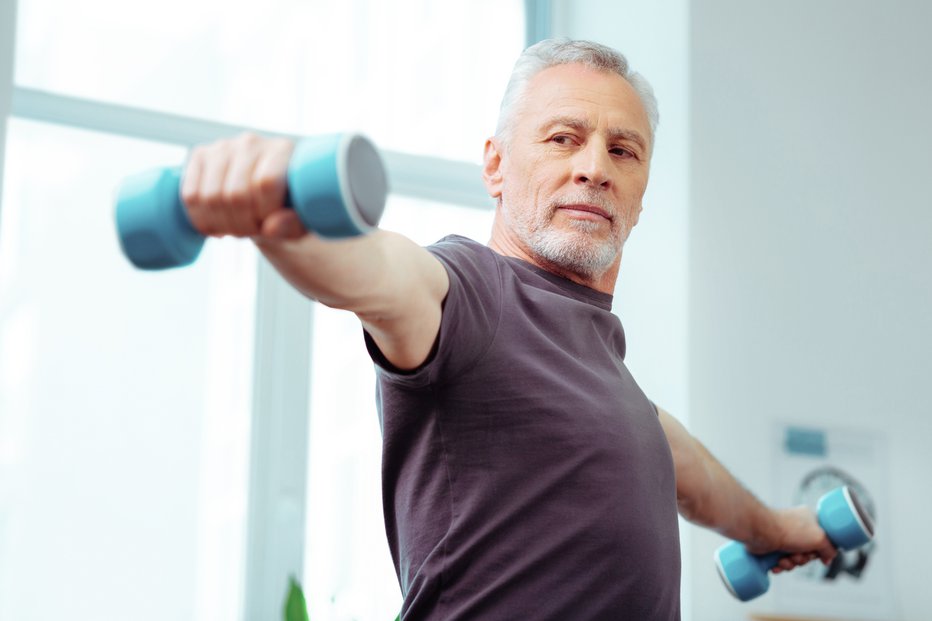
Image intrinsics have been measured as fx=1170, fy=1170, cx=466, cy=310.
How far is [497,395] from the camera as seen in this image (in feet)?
3.41

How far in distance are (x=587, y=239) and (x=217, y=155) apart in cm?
62

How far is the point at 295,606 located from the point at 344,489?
1.46 feet

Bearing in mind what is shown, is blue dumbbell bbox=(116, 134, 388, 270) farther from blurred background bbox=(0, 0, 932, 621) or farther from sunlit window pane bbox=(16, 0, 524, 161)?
sunlit window pane bbox=(16, 0, 524, 161)

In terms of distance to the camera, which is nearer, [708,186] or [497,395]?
[497,395]

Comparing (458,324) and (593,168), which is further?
(593,168)

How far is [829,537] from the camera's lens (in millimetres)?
1617

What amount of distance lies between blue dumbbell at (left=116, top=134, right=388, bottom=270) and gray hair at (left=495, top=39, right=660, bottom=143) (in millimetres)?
687

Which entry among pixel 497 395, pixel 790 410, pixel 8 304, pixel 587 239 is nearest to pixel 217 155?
pixel 497 395

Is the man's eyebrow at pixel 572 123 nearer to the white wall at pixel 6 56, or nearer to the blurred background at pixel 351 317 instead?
the white wall at pixel 6 56

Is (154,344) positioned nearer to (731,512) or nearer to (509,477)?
(731,512)

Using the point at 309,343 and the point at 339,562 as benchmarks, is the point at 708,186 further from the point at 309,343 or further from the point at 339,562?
the point at 339,562

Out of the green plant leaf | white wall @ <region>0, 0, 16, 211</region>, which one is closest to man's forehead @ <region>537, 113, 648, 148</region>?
white wall @ <region>0, 0, 16, 211</region>

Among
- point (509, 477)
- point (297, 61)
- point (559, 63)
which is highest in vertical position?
point (297, 61)

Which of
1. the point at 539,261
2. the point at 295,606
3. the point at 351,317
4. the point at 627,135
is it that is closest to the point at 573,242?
the point at 539,261
